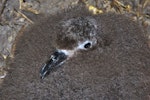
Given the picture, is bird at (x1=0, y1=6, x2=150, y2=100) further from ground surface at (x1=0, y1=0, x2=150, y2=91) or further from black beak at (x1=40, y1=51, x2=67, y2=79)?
ground surface at (x1=0, y1=0, x2=150, y2=91)

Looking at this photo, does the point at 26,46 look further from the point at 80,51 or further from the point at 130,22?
the point at 130,22

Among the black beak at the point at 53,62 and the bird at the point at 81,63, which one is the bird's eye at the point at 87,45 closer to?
the bird at the point at 81,63

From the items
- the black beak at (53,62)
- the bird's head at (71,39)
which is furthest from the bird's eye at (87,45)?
the black beak at (53,62)

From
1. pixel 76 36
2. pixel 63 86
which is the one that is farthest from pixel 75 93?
pixel 76 36

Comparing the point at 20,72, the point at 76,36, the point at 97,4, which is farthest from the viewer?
the point at 97,4

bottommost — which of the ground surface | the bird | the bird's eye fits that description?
the ground surface

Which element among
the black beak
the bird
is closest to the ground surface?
the bird

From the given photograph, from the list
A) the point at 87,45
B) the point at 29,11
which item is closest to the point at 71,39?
the point at 87,45

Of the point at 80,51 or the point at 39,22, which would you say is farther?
the point at 39,22
